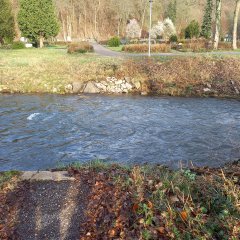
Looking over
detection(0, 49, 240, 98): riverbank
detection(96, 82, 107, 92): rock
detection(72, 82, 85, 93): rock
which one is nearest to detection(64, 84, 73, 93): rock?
detection(0, 49, 240, 98): riverbank

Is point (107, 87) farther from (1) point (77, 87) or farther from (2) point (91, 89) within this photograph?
(1) point (77, 87)

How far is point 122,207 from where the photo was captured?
4602 millimetres

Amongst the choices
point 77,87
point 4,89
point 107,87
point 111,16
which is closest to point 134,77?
point 107,87

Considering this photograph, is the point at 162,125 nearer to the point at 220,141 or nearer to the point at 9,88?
the point at 220,141

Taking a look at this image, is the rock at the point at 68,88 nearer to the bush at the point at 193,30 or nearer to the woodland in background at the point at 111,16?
the bush at the point at 193,30

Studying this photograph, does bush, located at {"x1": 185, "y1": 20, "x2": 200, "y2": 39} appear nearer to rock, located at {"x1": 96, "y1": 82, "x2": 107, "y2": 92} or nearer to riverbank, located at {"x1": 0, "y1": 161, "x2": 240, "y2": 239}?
rock, located at {"x1": 96, "y1": 82, "x2": 107, "y2": 92}

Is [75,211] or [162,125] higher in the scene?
[75,211]

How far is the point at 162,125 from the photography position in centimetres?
1225

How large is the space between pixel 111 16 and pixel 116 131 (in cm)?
7582

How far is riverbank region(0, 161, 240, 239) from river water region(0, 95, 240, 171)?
290 cm

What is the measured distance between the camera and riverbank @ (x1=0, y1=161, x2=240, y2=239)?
408 centimetres

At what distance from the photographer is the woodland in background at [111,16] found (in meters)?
75.9

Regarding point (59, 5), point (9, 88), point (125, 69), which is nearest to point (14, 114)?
→ point (9, 88)

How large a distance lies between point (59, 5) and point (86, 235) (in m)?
72.9
